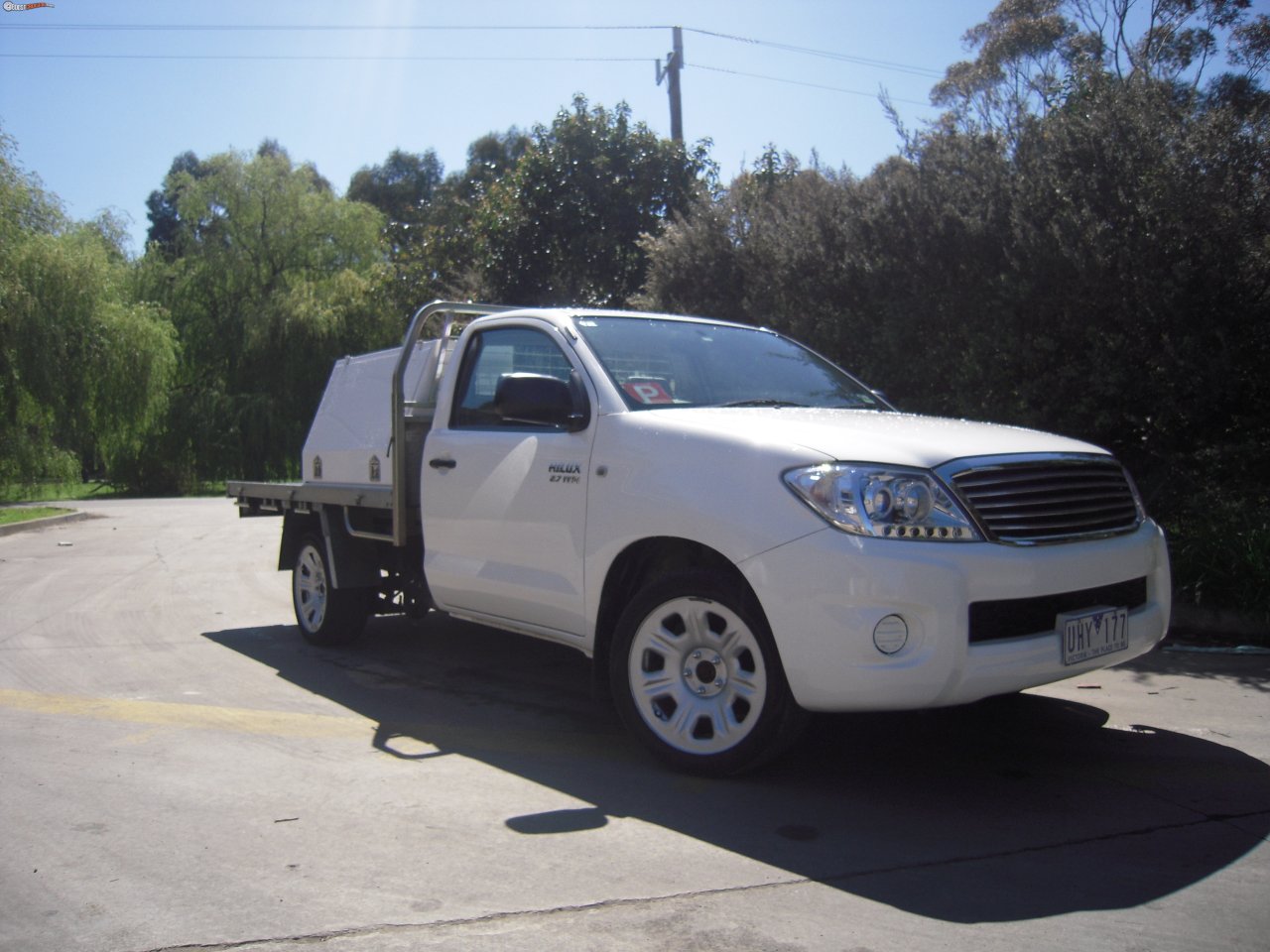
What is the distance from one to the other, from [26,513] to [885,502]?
1976 centimetres

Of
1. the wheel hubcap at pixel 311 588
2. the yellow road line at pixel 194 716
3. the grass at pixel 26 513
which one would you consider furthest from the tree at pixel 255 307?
the yellow road line at pixel 194 716

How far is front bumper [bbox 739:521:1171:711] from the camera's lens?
388cm

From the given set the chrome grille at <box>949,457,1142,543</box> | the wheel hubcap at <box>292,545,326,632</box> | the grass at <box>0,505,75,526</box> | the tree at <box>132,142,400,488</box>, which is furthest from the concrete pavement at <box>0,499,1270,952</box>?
the tree at <box>132,142,400,488</box>

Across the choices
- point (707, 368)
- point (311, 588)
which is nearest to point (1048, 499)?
point (707, 368)

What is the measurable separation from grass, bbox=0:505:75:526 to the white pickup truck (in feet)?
50.1

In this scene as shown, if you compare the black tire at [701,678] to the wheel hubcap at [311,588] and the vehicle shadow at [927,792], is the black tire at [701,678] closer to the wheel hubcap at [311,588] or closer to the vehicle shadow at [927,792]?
the vehicle shadow at [927,792]

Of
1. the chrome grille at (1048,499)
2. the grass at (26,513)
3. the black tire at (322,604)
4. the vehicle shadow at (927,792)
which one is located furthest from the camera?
the grass at (26,513)

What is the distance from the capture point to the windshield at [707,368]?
5164 mm

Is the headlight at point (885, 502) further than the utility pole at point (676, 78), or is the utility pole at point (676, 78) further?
the utility pole at point (676, 78)

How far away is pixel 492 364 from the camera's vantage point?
594 cm

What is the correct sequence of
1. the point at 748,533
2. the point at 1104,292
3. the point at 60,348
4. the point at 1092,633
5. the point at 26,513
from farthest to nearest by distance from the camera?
the point at 60,348, the point at 26,513, the point at 1104,292, the point at 1092,633, the point at 748,533

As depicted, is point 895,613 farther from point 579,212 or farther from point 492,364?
point 579,212

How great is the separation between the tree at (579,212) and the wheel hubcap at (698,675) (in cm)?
1571

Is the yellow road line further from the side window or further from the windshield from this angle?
the windshield
